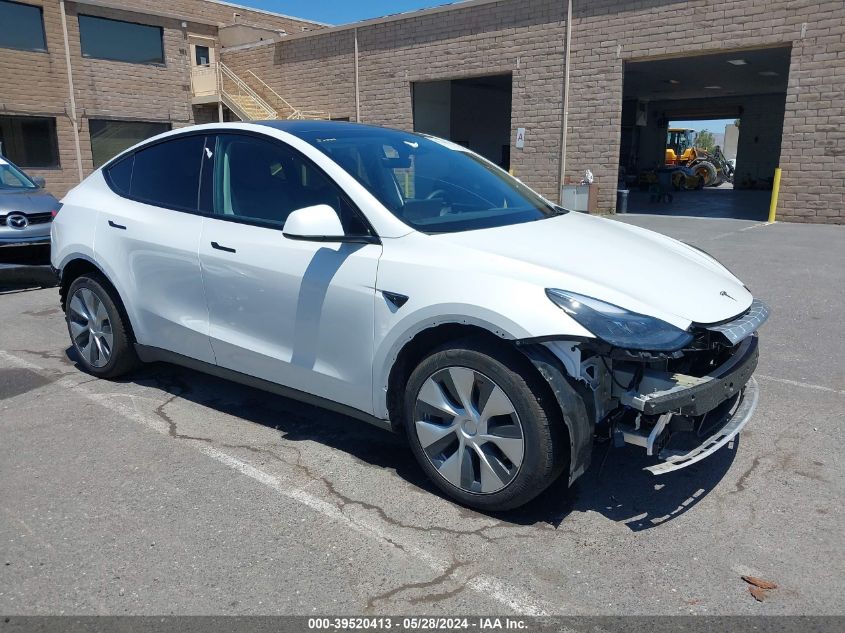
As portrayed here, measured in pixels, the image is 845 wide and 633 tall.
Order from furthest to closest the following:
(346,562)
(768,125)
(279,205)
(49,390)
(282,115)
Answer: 1. (768,125)
2. (282,115)
3. (49,390)
4. (279,205)
5. (346,562)

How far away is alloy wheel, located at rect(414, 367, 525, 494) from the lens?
2957 millimetres

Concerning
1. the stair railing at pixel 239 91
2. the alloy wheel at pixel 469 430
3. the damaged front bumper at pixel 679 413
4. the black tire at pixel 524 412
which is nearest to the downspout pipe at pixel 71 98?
the stair railing at pixel 239 91

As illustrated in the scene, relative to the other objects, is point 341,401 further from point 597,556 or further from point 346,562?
point 597,556

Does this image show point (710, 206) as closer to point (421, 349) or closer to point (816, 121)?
point (816, 121)

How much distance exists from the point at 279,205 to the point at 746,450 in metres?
2.94

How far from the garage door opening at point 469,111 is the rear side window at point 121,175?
60.1 feet

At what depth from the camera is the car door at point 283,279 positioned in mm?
3369

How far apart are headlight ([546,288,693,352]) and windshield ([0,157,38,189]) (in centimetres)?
867

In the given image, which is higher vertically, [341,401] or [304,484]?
[341,401]

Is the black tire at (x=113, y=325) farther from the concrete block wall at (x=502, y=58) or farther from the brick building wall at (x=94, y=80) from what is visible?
the brick building wall at (x=94, y=80)

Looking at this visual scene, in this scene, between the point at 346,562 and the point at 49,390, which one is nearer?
the point at 346,562

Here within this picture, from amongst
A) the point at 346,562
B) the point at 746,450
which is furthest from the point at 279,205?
the point at 746,450

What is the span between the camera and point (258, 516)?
314cm

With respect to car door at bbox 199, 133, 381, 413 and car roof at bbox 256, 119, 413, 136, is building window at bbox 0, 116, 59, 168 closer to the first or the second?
car roof at bbox 256, 119, 413, 136
